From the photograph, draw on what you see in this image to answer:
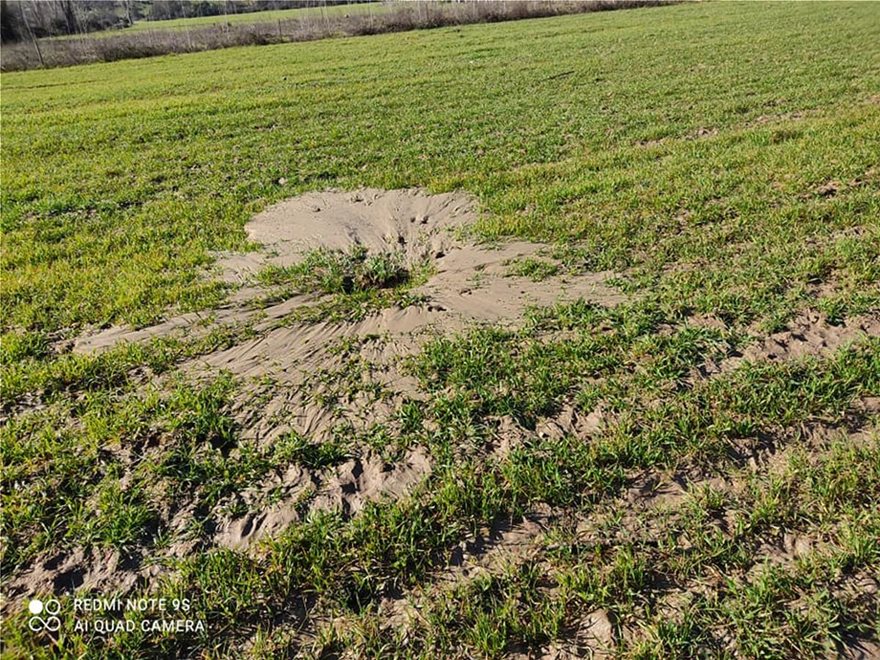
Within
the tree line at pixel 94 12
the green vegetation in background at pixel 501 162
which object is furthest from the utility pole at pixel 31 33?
the green vegetation in background at pixel 501 162

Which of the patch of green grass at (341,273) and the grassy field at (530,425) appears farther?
the patch of green grass at (341,273)

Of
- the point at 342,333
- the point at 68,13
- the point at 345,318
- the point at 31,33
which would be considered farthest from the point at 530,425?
the point at 68,13

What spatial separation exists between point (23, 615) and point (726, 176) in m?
7.42

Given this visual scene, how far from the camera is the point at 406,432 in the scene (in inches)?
129

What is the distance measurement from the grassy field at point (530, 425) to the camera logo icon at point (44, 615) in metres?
0.05

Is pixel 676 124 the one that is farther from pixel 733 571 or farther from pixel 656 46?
pixel 656 46

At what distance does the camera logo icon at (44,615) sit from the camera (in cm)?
233

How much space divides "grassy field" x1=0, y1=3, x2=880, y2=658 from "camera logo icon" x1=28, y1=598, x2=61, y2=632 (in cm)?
5

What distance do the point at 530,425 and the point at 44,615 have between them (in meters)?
2.47

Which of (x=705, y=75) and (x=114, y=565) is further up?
(x=705, y=75)

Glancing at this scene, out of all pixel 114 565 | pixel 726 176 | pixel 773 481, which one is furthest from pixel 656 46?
pixel 114 565

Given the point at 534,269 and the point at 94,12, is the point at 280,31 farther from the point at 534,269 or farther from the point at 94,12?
the point at 534,269

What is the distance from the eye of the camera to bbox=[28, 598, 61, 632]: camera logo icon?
7.64 ft

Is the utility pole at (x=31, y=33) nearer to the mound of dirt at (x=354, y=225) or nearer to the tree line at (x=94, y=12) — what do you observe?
the tree line at (x=94, y=12)
